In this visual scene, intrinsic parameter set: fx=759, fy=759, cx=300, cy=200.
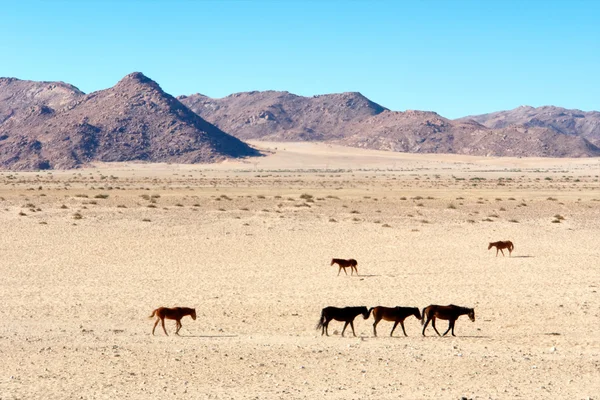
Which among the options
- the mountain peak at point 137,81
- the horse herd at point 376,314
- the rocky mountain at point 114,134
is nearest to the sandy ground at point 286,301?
the horse herd at point 376,314

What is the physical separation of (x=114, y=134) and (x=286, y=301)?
147 metres

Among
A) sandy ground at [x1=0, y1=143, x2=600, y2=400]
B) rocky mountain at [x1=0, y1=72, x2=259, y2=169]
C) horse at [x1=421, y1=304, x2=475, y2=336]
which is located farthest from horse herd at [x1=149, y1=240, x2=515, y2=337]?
rocky mountain at [x1=0, y1=72, x2=259, y2=169]

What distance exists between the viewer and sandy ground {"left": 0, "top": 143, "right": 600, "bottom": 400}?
11.6 m

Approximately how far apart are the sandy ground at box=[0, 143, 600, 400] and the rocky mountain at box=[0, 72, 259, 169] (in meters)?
112

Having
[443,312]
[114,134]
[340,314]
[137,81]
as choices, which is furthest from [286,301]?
[137,81]

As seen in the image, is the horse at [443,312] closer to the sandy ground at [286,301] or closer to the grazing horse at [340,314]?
the sandy ground at [286,301]

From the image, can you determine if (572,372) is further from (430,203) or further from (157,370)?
(430,203)

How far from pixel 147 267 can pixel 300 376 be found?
43.1 ft

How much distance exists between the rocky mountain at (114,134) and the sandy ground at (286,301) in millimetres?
112143

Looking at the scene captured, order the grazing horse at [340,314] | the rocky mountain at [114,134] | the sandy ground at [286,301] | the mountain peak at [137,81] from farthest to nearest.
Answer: the mountain peak at [137,81]
the rocky mountain at [114,134]
the grazing horse at [340,314]
the sandy ground at [286,301]

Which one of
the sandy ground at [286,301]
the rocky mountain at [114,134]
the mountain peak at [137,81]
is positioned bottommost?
the sandy ground at [286,301]

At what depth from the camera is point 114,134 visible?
15912 cm

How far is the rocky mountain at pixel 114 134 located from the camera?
14950cm

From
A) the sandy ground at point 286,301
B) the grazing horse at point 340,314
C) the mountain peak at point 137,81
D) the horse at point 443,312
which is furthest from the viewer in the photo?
the mountain peak at point 137,81
